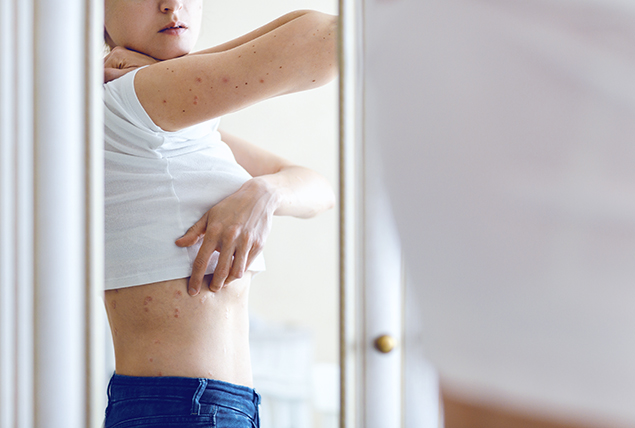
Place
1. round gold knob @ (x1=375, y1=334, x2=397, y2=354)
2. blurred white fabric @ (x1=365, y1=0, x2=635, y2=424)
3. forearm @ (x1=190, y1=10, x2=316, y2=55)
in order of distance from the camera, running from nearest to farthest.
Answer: blurred white fabric @ (x1=365, y1=0, x2=635, y2=424), round gold knob @ (x1=375, y1=334, x2=397, y2=354), forearm @ (x1=190, y1=10, x2=316, y2=55)

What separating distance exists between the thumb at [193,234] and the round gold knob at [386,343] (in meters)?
0.28

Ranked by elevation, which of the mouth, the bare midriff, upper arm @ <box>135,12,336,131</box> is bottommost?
the bare midriff

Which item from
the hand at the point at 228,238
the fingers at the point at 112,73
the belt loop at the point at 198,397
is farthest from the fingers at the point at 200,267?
the fingers at the point at 112,73

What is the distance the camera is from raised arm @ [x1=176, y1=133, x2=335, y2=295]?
2.21 feet

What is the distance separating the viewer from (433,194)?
0.37 metres

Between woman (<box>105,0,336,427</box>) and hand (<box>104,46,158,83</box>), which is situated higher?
hand (<box>104,46,158,83</box>)

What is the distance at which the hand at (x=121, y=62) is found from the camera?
2.26 feet

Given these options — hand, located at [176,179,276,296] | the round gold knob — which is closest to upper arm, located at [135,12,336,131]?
hand, located at [176,179,276,296]

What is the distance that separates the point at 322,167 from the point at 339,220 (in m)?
0.09

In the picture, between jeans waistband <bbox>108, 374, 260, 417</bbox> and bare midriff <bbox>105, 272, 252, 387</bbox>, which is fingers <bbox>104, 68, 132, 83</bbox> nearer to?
bare midriff <bbox>105, 272, 252, 387</bbox>

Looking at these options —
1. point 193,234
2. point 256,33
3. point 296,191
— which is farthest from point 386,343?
point 256,33

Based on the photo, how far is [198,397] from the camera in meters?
0.66

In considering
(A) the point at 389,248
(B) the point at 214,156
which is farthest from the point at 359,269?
(B) the point at 214,156

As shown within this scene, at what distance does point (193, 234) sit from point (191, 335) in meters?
0.13
